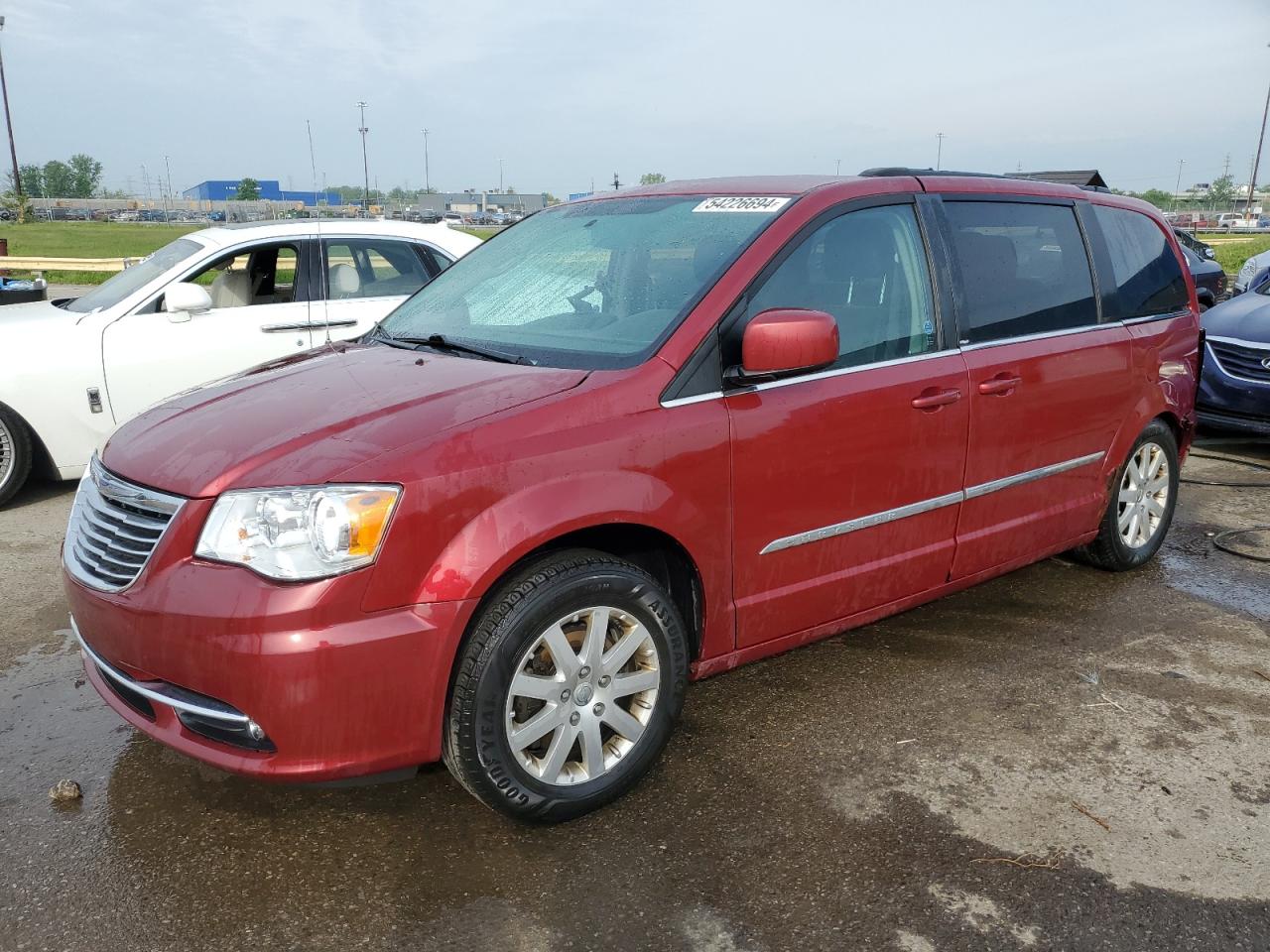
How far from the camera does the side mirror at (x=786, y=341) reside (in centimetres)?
300

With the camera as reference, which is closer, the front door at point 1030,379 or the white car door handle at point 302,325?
the front door at point 1030,379

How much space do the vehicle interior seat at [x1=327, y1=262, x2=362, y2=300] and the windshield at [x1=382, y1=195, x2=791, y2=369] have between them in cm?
260

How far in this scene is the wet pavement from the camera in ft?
8.23

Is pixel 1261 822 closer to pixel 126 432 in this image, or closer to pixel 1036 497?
pixel 1036 497

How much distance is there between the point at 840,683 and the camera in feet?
12.6

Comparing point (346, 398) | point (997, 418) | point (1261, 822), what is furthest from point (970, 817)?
point (346, 398)

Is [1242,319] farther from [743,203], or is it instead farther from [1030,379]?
[743,203]

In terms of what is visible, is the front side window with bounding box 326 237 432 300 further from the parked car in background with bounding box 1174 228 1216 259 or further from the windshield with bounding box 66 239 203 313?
the parked car in background with bounding box 1174 228 1216 259

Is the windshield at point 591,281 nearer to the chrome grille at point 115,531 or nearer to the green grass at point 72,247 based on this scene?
the chrome grille at point 115,531

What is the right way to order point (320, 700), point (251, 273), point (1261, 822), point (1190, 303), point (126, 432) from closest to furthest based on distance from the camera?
point (320, 700) < point (1261, 822) < point (126, 432) < point (1190, 303) < point (251, 273)

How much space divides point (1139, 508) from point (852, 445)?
230cm

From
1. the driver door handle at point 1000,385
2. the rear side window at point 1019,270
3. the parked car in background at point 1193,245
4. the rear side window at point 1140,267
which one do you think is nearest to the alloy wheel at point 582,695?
the driver door handle at point 1000,385

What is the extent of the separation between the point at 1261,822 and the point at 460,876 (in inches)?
87.9

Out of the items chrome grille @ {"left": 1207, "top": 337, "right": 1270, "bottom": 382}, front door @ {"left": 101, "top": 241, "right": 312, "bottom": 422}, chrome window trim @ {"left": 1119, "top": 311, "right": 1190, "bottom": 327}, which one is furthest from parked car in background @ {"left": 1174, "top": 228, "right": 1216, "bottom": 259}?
front door @ {"left": 101, "top": 241, "right": 312, "bottom": 422}
